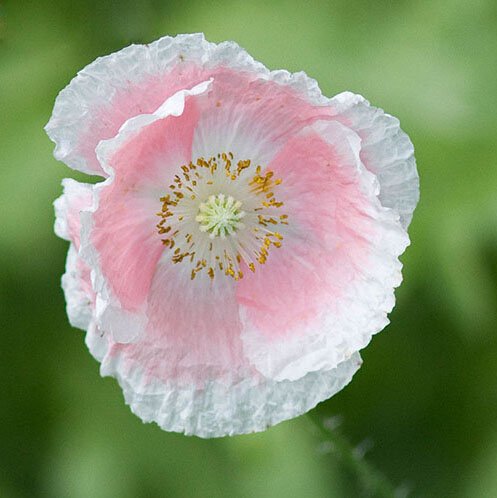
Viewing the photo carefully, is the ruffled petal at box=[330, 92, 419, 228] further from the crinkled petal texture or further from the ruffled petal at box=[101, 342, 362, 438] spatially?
the ruffled petal at box=[101, 342, 362, 438]

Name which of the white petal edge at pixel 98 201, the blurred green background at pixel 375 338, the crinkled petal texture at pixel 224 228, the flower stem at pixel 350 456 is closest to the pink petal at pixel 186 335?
the crinkled petal texture at pixel 224 228

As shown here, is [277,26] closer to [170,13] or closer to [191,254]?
[170,13]

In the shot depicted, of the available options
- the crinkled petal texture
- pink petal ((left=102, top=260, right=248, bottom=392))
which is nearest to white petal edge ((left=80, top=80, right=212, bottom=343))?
the crinkled petal texture

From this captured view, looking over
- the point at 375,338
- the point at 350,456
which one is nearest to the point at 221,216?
the point at 350,456

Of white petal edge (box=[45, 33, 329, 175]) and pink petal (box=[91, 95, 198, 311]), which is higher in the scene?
white petal edge (box=[45, 33, 329, 175])

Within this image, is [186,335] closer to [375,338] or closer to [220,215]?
[220,215]

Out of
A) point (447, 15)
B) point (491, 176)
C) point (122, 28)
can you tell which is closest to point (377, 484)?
point (491, 176)
